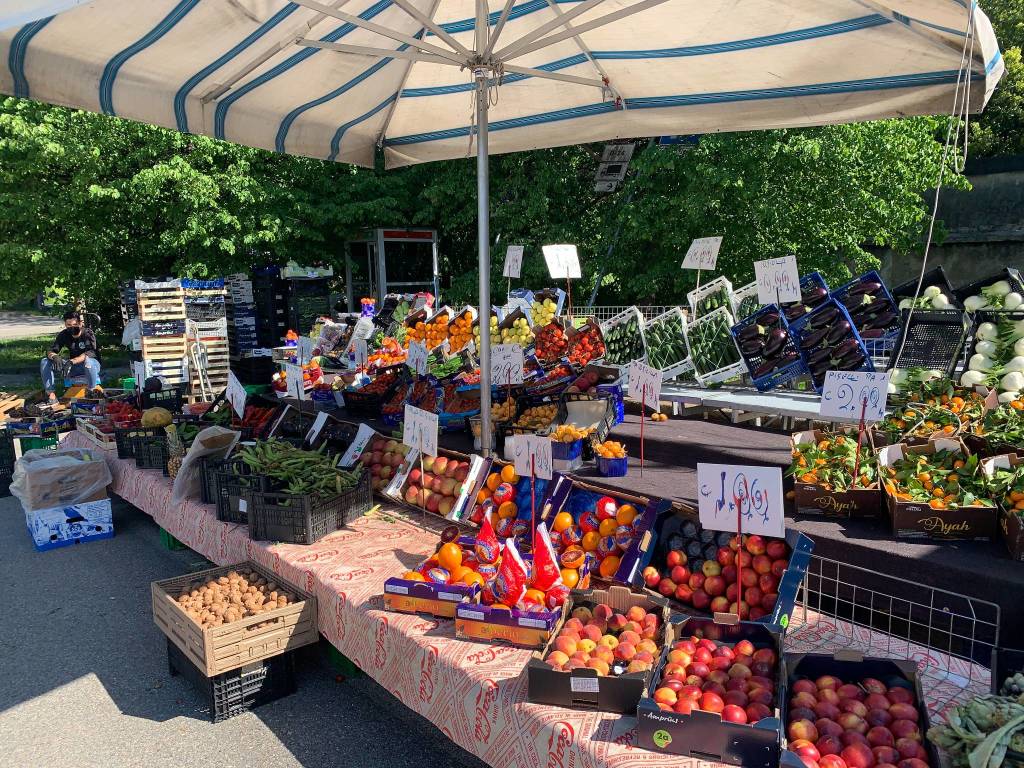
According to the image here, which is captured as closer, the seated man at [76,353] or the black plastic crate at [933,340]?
the black plastic crate at [933,340]

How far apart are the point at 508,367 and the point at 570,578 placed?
2.24m

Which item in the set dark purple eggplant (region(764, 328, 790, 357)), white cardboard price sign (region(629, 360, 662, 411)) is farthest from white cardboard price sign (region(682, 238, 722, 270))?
white cardboard price sign (region(629, 360, 662, 411))

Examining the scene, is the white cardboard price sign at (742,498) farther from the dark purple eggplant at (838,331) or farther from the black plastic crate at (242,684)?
the dark purple eggplant at (838,331)

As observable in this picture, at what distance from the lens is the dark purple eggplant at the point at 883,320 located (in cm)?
558

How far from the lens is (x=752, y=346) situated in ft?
18.4

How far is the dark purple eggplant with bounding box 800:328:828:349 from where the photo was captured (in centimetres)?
529

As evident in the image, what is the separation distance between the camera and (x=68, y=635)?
465cm

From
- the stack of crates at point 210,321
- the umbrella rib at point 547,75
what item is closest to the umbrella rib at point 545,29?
the umbrella rib at point 547,75

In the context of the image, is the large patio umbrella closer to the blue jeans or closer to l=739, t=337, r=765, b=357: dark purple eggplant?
l=739, t=337, r=765, b=357: dark purple eggplant

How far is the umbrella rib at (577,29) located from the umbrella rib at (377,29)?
27 cm

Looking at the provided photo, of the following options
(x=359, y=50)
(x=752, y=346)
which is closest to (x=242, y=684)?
(x=359, y=50)

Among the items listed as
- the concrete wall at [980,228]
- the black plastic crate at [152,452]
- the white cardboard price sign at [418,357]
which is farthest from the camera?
the concrete wall at [980,228]

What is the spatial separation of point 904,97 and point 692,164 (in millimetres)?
7987

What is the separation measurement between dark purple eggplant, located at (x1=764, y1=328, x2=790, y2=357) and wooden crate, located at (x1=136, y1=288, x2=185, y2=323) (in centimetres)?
985
